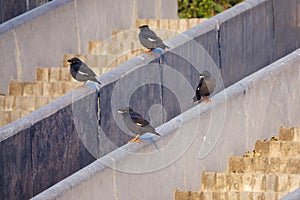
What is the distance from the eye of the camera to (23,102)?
57.2 ft

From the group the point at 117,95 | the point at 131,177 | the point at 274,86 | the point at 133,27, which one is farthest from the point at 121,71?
the point at 133,27

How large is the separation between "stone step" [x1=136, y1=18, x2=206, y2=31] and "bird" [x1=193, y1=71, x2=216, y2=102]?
3.41 m

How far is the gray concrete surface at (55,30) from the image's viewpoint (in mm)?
18797

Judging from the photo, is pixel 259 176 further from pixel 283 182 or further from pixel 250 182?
pixel 283 182

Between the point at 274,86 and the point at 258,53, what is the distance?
228cm

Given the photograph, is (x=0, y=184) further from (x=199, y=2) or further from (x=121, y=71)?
(x=199, y=2)

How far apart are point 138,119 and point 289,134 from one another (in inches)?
70.5

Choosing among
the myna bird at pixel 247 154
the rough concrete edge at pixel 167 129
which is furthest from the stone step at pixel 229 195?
the myna bird at pixel 247 154

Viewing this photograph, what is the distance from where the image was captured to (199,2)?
2728 cm

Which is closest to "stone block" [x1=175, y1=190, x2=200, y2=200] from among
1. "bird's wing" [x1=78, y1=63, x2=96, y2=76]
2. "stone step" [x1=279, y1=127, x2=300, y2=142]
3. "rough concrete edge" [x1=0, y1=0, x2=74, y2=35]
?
"stone step" [x1=279, y1=127, x2=300, y2=142]

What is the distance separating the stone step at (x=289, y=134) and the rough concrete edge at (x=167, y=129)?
641 millimetres

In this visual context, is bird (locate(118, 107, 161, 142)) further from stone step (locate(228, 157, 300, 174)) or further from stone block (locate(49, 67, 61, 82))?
stone block (locate(49, 67, 61, 82))

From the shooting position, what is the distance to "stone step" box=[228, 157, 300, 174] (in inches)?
575

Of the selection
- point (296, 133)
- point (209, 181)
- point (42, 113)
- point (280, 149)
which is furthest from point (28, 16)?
point (209, 181)
